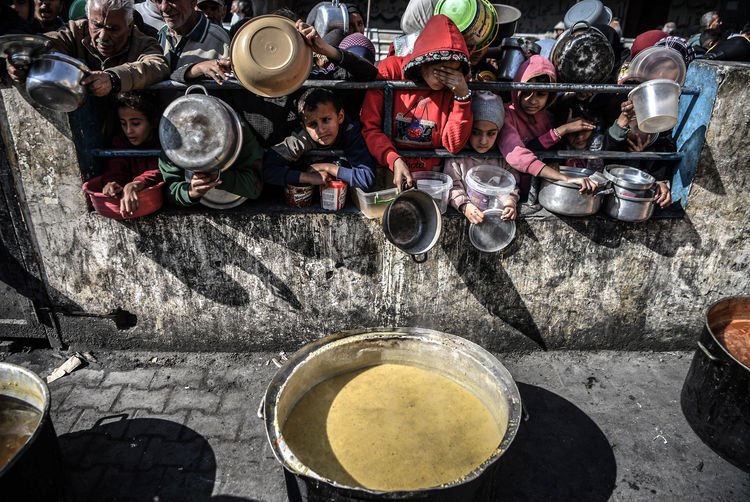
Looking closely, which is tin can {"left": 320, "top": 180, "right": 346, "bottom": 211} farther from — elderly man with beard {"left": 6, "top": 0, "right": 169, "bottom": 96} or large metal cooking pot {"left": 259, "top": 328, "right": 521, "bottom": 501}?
elderly man with beard {"left": 6, "top": 0, "right": 169, "bottom": 96}

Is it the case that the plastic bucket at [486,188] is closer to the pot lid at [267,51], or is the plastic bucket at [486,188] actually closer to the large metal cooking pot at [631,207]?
the large metal cooking pot at [631,207]

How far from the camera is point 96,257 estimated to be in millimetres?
3273

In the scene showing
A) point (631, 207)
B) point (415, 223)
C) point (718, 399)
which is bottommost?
point (718, 399)

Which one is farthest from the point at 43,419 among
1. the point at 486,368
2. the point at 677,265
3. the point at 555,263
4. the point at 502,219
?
the point at 677,265

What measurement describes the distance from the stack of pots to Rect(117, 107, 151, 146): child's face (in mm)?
3083

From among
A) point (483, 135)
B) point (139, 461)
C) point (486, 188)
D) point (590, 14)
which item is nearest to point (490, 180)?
point (486, 188)

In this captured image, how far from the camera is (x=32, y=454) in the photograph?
211 centimetres

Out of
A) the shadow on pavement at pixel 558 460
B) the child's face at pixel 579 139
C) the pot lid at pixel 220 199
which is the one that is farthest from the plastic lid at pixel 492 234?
the pot lid at pixel 220 199

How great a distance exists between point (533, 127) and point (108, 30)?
290 cm

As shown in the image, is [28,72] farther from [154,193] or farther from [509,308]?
[509,308]

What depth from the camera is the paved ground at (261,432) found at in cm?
262

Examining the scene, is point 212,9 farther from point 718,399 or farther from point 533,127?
point 718,399

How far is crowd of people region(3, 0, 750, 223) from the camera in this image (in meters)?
2.90

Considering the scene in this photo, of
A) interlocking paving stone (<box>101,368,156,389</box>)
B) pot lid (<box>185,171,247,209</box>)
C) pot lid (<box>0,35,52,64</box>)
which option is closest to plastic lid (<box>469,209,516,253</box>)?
pot lid (<box>185,171,247,209</box>)
